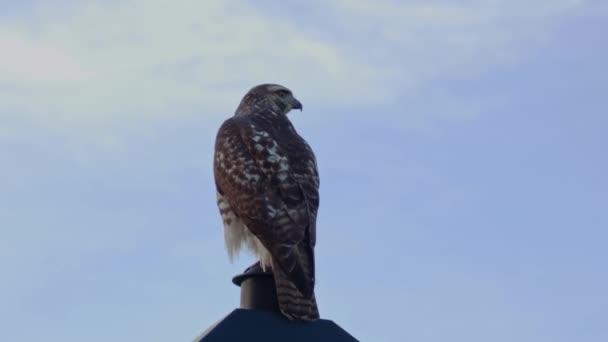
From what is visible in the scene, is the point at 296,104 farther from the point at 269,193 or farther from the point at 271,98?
the point at 269,193

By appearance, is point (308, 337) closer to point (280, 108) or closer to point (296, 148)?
point (296, 148)

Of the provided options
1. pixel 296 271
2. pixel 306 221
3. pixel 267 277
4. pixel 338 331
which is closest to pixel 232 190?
pixel 306 221

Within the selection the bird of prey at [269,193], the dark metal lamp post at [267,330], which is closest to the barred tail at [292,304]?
the dark metal lamp post at [267,330]

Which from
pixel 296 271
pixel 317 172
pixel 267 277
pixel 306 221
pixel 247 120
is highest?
pixel 247 120

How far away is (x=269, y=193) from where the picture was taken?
6523 millimetres

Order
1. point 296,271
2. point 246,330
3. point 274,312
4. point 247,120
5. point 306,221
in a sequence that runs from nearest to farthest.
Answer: point 246,330 → point 274,312 → point 296,271 → point 306,221 → point 247,120

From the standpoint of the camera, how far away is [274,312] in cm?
306

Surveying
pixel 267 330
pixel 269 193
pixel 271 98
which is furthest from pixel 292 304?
pixel 271 98

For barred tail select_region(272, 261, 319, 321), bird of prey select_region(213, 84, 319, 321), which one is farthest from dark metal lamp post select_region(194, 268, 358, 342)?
bird of prey select_region(213, 84, 319, 321)

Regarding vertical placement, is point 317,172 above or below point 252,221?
above

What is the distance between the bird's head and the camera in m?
8.42

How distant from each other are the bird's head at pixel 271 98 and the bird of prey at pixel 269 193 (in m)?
0.62

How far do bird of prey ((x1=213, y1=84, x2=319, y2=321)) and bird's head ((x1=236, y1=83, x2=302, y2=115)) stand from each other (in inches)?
24.5

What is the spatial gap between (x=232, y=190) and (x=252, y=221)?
1.39ft
